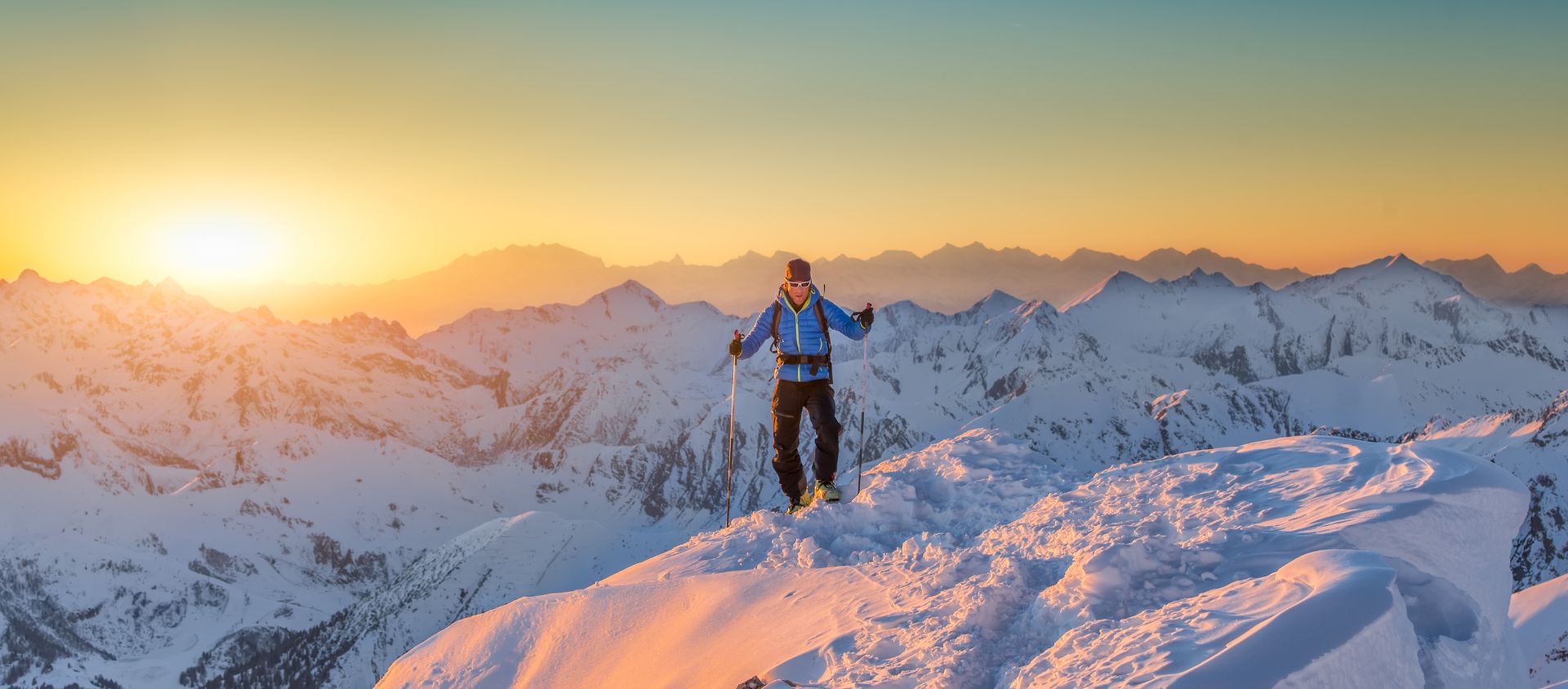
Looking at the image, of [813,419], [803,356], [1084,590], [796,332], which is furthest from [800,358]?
[1084,590]

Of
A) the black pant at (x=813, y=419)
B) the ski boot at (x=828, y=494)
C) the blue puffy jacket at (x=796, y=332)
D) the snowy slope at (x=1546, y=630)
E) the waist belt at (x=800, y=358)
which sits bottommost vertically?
the snowy slope at (x=1546, y=630)

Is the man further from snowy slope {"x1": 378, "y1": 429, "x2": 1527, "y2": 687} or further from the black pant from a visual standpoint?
snowy slope {"x1": 378, "y1": 429, "x2": 1527, "y2": 687}

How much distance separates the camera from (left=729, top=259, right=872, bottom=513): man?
15703 mm

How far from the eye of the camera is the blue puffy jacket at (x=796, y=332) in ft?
51.5

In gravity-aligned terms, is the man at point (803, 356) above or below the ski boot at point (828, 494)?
above

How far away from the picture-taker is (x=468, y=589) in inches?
7756

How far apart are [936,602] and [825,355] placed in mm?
7664

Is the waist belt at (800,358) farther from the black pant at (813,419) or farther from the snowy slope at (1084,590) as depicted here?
the snowy slope at (1084,590)

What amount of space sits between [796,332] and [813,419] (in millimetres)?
1664

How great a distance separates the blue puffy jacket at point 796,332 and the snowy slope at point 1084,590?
268 cm

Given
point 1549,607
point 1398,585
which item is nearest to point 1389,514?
point 1398,585

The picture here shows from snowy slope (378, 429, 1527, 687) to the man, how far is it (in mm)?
1893

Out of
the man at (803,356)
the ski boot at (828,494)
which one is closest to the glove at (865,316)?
the man at (803,356)

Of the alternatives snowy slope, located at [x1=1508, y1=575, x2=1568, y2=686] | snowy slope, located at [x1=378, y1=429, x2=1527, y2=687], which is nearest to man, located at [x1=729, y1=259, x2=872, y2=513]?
snowy slope, located at [x1=378, y1=429, x2=1527, y2=687]
